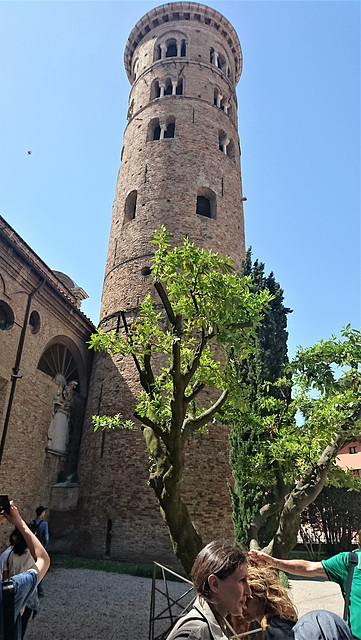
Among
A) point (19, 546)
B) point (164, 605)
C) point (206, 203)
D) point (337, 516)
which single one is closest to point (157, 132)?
point (206, 203)

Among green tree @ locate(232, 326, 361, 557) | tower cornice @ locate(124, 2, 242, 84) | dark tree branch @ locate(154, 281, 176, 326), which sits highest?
tower cornice @ locate(124, 2, 242, 84)

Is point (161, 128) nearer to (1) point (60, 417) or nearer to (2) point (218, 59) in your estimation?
(2) point (218, 59)

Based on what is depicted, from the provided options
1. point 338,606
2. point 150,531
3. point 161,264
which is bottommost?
point 338,606

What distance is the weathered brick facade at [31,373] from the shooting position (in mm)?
10961

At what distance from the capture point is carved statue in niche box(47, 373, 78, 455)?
13.0 m

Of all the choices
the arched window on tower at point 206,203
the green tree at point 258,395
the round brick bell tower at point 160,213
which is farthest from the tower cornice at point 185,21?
the green tree at point 258,395

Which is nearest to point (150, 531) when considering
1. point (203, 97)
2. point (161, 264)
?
point (161, 264)

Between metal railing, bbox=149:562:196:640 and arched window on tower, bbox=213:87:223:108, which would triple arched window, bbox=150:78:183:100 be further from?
metal railing, bbox=149:562:196:640

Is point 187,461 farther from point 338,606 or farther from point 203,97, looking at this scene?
point 203,97

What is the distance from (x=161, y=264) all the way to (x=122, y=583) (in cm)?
695

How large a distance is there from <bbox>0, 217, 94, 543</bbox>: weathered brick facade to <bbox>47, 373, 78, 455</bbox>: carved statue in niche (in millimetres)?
43

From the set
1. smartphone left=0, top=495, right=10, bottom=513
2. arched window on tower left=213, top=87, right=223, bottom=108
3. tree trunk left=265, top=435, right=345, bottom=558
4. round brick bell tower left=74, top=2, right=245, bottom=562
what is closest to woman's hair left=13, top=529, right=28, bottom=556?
smartphone left=0, top=495, right=10, bottom=513

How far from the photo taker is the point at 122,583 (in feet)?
28.2

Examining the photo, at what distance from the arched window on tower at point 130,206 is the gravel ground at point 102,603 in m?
11.7
